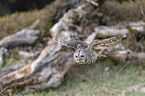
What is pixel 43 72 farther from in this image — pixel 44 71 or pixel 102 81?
pixel 102 81

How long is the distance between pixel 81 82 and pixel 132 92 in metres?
1.04

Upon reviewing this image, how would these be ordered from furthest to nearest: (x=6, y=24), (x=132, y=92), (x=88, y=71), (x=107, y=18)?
(x=6, y=24), (x=107, y=18), (x=88, y=71), (x=132, y=92)

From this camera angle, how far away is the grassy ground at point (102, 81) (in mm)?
2376

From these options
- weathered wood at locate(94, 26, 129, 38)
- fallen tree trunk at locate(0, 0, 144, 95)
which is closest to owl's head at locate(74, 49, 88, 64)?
fallen tree trunk at locate(0, 0, 144, 95)

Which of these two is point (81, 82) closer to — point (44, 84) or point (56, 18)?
point (44, 84)

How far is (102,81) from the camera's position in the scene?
2812 mm

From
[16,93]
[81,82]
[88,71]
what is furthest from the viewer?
[88,71]

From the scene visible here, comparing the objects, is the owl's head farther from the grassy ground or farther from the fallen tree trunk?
the fallen tree trunk

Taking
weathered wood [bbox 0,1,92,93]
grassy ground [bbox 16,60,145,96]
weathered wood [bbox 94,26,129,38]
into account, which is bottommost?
grassy ground [bbox 16,60,145,96]

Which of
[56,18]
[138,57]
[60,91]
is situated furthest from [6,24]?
[138,57]

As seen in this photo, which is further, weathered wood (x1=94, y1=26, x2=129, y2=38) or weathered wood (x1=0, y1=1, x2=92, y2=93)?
weathered wood (x1=94, y1=26, x2=129, y2=38)

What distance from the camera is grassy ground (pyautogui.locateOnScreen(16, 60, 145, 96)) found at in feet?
7.79

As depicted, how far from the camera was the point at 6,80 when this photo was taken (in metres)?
Result: 2.49

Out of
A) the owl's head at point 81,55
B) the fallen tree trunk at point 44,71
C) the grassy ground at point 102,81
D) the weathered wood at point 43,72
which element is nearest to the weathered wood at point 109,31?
the fallen tree trunk at point 44,71
